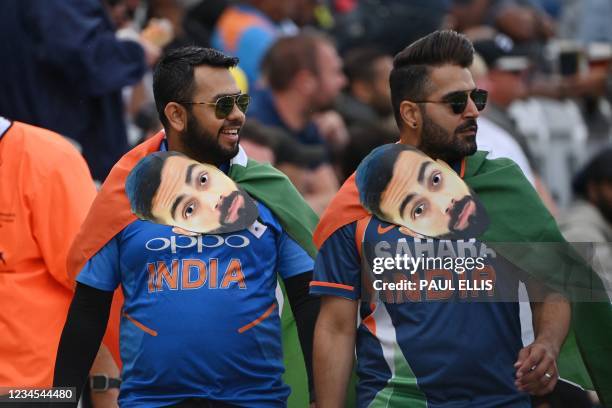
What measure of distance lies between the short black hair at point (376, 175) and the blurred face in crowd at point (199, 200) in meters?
0.44

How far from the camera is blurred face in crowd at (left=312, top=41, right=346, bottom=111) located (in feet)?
32.9

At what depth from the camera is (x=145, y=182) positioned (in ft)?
18.4

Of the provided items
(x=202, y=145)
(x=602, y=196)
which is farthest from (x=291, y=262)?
(x=602, y=196)

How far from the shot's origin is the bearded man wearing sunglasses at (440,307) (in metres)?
5.21

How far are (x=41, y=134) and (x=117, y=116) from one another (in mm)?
2155

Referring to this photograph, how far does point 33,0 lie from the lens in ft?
26.8

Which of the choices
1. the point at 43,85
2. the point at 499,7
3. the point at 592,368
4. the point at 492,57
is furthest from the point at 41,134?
the point at 499,7

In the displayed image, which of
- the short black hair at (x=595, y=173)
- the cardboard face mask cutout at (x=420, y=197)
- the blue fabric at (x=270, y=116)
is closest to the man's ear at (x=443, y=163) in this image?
the cardboard face mask cutout at (x=420, y=197)

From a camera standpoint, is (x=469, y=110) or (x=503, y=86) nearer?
(x=469, y=110)

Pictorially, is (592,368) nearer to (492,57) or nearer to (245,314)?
(245,314)

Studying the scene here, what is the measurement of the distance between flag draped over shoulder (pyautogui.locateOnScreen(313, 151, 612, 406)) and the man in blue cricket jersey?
1.0 inches

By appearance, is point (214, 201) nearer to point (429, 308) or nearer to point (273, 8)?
point (429, 308)

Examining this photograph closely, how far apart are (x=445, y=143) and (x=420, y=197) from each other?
226mm

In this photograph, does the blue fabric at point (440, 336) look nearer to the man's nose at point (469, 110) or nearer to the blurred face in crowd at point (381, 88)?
the man's nose at point (469, 110)
